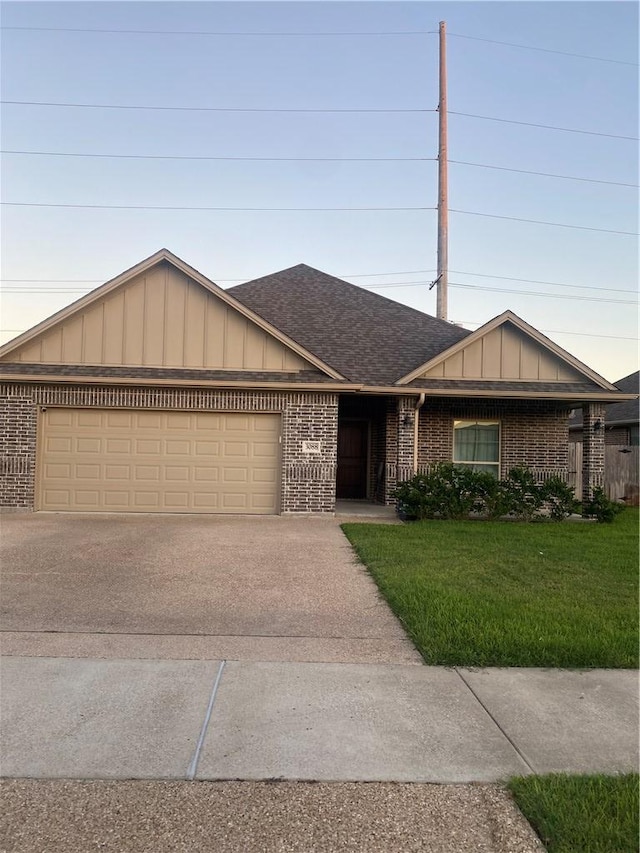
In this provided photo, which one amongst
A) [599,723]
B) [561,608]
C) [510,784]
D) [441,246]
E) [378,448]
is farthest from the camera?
[441,246]

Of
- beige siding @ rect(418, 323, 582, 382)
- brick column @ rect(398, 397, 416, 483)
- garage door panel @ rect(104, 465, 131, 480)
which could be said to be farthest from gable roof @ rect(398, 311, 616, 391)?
garage door panel @ rect(104, 465, 131, 480)

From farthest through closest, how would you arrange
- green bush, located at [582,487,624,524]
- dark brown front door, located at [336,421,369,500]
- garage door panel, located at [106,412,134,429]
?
dark brown front door, located at [336,421,369,500], green bush, located at [582,487,624,524], garage door panel, located at [106,412,134,429]

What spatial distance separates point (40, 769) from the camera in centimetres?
321

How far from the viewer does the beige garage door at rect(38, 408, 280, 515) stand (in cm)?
1280

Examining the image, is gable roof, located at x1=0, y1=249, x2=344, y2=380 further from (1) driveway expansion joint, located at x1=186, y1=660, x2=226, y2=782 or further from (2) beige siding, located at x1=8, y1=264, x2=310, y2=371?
(1) driveway expansion joint, located at x1=186, y1=660, x2=226, y2=782

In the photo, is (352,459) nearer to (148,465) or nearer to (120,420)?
(148,465)

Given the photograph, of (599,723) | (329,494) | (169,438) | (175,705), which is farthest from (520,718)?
(169,438)

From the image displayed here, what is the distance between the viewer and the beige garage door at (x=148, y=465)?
12.8 m

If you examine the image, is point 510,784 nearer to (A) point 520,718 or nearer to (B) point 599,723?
(A) point 520,718

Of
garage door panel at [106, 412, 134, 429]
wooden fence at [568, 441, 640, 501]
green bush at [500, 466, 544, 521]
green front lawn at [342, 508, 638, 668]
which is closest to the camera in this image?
green front lawn at [342, 508, 638, 668]

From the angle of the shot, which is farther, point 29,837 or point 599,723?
point 599,723

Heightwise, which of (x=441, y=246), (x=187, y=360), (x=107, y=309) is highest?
(x=441, y=246)

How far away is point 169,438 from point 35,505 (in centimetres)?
305

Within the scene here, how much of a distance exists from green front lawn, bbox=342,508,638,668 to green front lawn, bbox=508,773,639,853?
163cm
